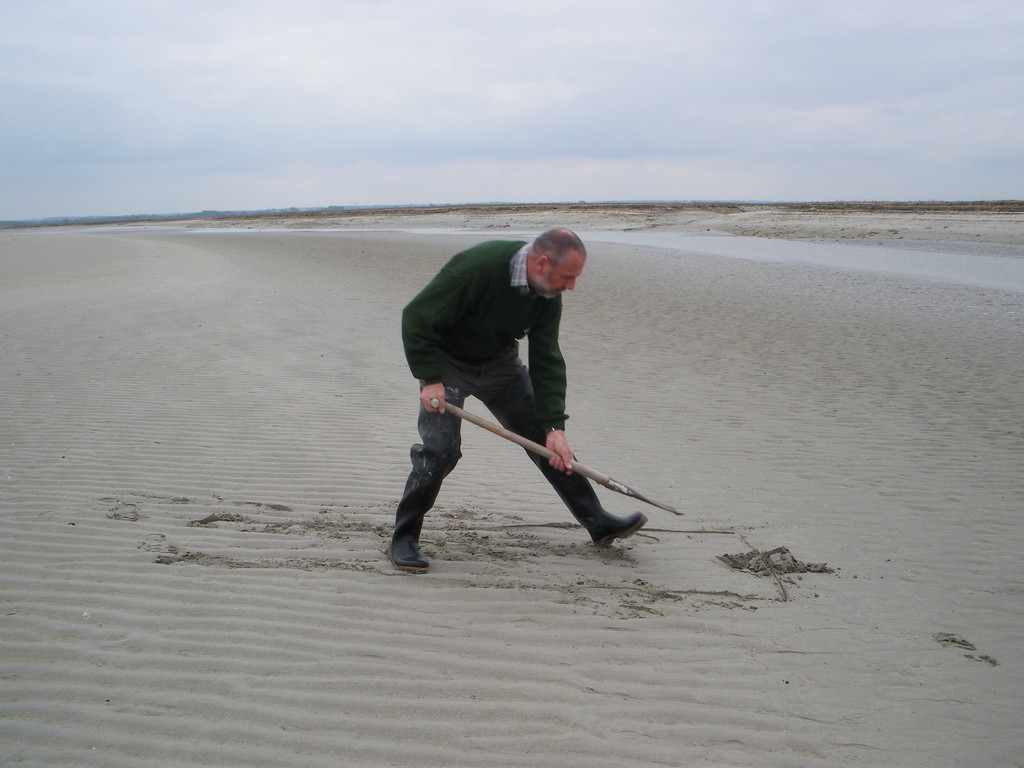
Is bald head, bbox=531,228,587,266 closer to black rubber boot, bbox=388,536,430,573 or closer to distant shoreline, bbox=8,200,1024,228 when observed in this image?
black rubber boot, bbox=388,536,430,573

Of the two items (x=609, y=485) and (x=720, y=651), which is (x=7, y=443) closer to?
(x=609, y=485)

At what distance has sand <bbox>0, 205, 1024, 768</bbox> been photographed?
2.75 metres

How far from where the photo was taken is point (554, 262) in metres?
3.44

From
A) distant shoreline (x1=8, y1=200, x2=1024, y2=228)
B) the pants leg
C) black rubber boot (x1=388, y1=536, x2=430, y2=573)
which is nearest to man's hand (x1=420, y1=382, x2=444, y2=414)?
the pants leg

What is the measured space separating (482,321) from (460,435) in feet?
2.10

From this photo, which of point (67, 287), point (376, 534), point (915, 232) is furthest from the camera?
point (915, 232)

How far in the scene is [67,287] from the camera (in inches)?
597

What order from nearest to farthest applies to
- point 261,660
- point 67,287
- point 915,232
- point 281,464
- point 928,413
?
point 261,660 < point 281,464 < point 928,413 < point 67,287 < point 915,232

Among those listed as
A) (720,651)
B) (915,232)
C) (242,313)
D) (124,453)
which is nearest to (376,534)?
(720,651)

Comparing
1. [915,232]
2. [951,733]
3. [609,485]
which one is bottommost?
[951,733]

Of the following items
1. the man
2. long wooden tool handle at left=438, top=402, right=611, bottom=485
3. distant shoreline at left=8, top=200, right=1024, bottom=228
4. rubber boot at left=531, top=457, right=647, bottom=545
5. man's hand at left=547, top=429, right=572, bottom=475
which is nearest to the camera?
the man

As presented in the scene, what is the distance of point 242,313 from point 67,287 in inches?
209

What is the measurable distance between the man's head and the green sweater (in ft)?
0.31

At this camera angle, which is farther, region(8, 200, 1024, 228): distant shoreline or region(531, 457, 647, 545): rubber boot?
region(8, 200, 1024, 228): distant shoreline
